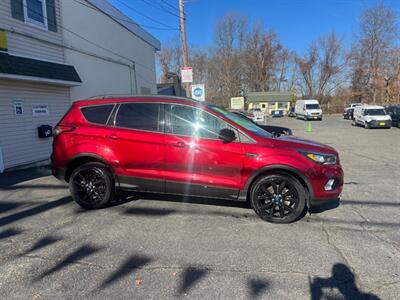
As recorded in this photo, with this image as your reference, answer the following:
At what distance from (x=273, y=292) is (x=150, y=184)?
103 inches

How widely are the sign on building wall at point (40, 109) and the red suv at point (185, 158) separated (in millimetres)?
5356

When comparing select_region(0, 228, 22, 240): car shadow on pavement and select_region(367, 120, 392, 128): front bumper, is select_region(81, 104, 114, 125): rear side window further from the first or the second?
select_region(367, 120, 392, 128): front bumper

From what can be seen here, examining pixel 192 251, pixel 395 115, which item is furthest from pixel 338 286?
pixel 395 115

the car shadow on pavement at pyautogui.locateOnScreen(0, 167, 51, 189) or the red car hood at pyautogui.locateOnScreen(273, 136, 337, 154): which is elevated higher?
the red car hood at pyautogui.locateOnScreen(273, 136, 337, 154)

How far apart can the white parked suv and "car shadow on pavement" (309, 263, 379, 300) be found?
2313 cm

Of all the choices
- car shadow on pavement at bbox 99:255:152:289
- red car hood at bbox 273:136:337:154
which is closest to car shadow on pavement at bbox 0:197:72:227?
car shadow on pavement at bbox 99:255:152:289

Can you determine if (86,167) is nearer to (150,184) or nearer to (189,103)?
(150,184)

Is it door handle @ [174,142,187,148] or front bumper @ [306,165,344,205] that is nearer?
front bumper @ [306,165,344,205]

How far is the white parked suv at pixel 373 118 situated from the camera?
22.7 metres

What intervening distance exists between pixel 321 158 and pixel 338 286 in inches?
78.1

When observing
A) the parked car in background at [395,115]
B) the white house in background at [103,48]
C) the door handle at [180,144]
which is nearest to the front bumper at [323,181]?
the door handle at [180,144]

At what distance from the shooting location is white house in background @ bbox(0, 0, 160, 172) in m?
8.52

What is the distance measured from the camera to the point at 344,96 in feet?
200

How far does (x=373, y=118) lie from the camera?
22.9 m
